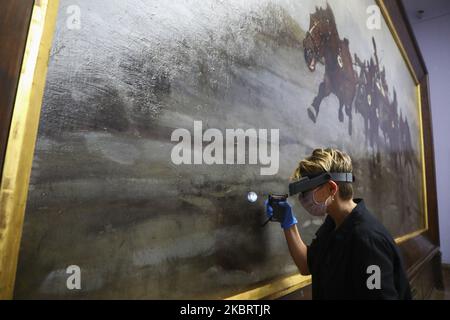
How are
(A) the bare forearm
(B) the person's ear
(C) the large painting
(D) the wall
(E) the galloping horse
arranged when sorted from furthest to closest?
(D) the wall < (E) the galloping horse < (A) the bare forearm < (B) the person's ear < (C) the large painting

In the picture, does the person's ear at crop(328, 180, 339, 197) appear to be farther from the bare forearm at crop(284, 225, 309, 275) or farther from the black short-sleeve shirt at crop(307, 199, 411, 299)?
the bare forearm at crop(284, 225, 309, 275)

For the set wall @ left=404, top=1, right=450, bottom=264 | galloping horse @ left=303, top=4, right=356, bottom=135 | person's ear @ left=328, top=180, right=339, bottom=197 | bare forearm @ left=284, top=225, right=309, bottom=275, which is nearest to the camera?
person's ear @ left=328, top=180, right=339, bottom=197

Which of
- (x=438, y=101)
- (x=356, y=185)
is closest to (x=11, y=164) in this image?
(x=356, y=185)

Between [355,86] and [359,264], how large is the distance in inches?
75.4

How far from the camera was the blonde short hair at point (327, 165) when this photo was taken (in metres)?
1.38

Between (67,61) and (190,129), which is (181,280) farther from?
(67,61)

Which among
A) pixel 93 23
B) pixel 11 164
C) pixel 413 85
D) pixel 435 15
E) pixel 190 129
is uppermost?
pixel 435 15

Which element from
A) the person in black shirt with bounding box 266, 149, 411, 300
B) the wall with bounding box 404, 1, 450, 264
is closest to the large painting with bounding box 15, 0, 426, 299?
the person in black shirt with bounding box 266, 149, 411, 300

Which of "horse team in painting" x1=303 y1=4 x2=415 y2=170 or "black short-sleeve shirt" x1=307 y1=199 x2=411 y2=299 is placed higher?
"horse team in painting" x1=303 y1=4 x2=415 y2=170

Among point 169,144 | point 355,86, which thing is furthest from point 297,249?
point 355,86

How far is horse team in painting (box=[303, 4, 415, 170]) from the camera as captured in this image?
2.05 m

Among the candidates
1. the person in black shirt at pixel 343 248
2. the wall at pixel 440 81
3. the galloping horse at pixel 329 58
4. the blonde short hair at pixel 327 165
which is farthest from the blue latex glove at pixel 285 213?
the wall at pixel 440 81

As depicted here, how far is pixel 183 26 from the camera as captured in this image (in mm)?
1165
